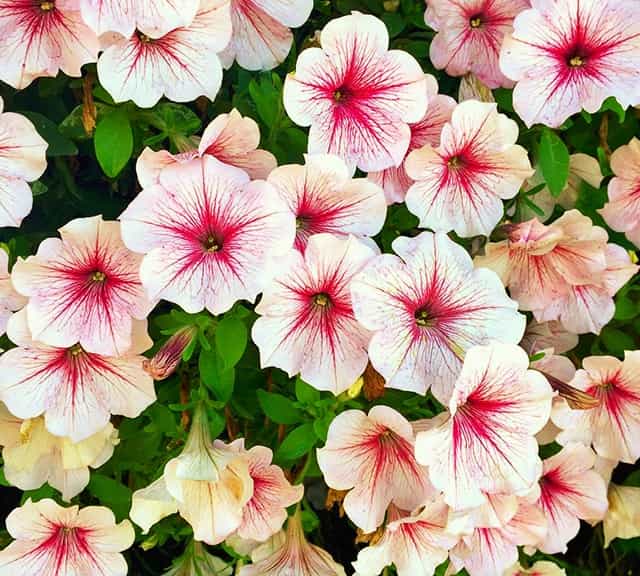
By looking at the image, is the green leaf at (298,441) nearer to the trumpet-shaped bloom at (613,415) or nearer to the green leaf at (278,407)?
the green leaf at (278,407)

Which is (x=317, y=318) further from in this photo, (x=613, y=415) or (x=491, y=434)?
(x=613, y=415)

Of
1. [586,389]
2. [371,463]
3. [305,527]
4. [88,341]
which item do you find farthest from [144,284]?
[586,389]

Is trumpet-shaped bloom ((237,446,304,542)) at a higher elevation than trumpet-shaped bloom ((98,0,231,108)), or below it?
below

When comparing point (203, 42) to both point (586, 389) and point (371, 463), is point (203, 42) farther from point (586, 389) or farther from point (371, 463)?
point (586, 389)

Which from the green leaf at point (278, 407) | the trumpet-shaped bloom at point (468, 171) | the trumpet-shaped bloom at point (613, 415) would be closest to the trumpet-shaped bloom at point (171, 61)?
the trumpet-shaped bloom at point (468, 171)

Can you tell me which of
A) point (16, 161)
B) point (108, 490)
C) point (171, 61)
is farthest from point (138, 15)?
point (108, 490)

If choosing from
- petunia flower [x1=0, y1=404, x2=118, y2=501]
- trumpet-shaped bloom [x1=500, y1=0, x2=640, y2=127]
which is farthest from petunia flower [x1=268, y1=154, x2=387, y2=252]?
petunia flower [x1=0, y1=404, x2=118, y2=501]

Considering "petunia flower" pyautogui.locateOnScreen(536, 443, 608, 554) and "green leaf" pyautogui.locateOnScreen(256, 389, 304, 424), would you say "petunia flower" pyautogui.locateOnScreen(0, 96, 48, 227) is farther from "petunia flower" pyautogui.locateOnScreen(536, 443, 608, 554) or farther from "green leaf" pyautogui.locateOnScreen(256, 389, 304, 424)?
"petunia flower" pyautogui.locateOnScreen(536, 443, 608, 554)
